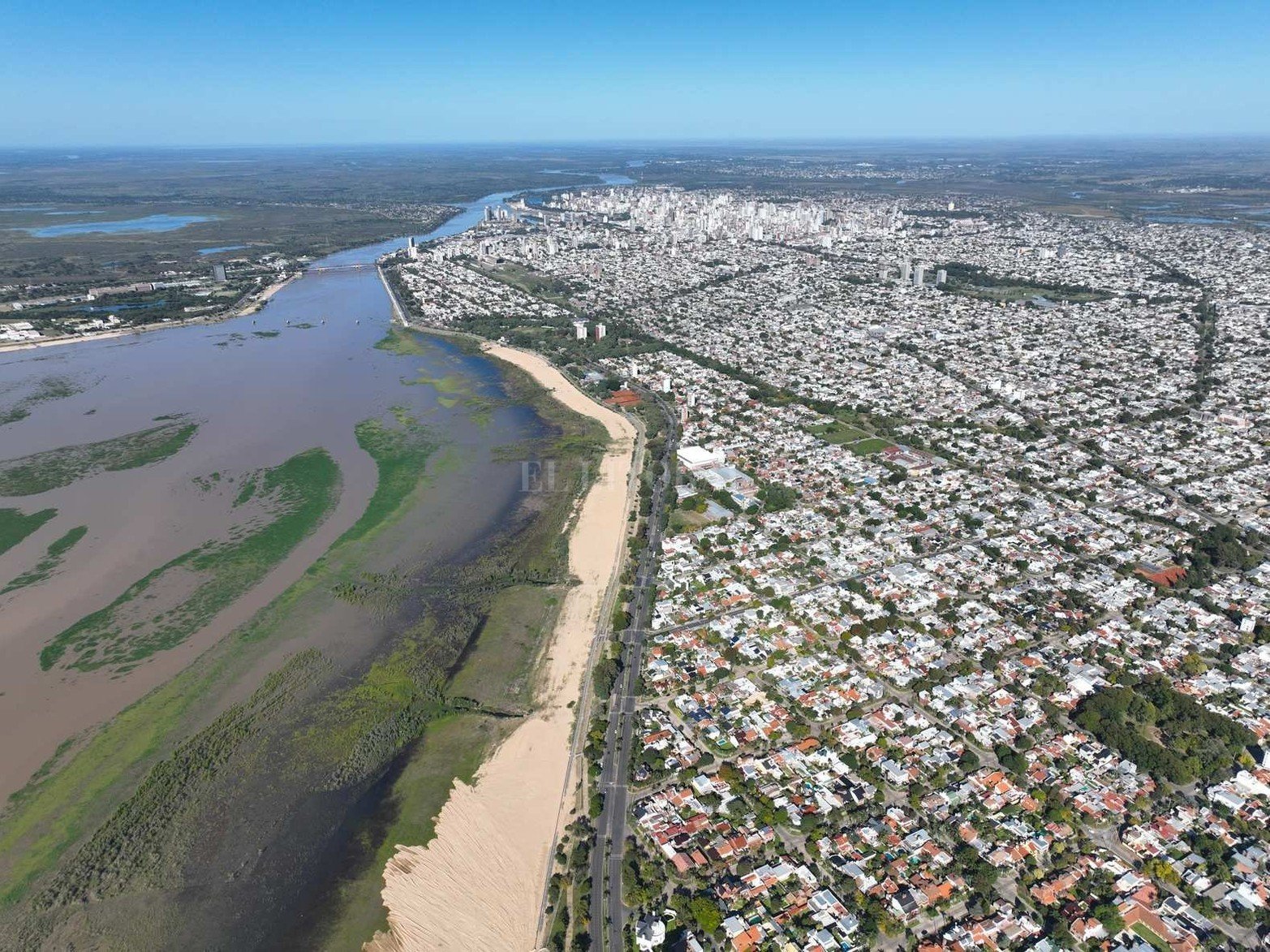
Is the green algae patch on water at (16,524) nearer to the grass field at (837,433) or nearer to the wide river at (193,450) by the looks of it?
the wide river at (193,450)

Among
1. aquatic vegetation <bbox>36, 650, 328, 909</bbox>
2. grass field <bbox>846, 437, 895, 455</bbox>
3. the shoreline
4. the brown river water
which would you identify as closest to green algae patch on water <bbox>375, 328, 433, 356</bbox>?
the brown river water

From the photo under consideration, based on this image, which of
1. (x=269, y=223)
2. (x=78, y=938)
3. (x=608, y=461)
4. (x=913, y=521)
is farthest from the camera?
(x=269, y=223)

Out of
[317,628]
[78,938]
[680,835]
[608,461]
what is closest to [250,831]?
[78,938]

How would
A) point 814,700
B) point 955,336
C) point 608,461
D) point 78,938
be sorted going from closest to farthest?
1. point 78,938
2. point 814,700
3. point 608,461
4. point 955,336

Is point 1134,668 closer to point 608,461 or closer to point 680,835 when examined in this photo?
point 680,835

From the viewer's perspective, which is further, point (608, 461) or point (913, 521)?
point (608, 461)

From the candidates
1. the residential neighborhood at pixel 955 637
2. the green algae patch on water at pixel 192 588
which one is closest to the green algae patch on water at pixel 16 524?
the green algae patch on water at pixel 192 588

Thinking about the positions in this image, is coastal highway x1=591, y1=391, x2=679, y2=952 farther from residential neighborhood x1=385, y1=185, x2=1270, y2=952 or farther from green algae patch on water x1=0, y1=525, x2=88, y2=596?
green algae patch on water x1=0, y1=525, x2=88, y2=596
